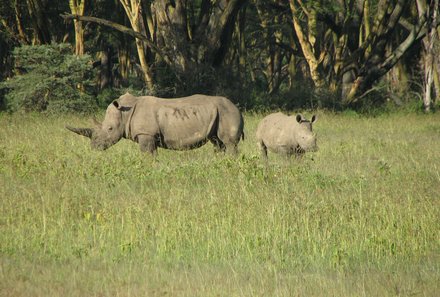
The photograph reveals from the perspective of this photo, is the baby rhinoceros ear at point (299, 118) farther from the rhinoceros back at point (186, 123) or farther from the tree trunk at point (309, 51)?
the tree trunk at point (309, 51)

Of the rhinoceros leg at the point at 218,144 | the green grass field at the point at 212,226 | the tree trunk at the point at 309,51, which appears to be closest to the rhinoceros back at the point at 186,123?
the rhinoceros leg at the point at 218,144

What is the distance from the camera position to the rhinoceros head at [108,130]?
40.6 ft

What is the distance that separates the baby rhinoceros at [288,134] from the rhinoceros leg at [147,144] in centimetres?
144

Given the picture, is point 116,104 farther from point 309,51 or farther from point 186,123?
point 309,51

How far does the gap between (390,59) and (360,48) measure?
0.85 metres

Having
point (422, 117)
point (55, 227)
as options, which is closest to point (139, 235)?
point (55, 227)

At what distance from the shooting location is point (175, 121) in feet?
39.9

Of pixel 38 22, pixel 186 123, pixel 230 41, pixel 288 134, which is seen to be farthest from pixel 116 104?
pixel 38 22

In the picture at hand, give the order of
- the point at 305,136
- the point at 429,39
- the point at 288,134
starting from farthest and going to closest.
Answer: the point at 429,39 → the point at 288,134 → the point at 305,136

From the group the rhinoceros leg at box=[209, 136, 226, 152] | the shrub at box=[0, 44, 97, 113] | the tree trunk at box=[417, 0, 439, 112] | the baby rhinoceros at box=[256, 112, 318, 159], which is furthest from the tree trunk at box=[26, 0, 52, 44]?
the baby rhinoceros at box=[256, 112, 318, 159]

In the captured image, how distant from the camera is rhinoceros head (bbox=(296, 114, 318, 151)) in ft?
37.3

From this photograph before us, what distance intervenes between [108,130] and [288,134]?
258 centimetres

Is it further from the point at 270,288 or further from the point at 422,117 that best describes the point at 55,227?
the point at 422,117

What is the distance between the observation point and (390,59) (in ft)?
79.0
